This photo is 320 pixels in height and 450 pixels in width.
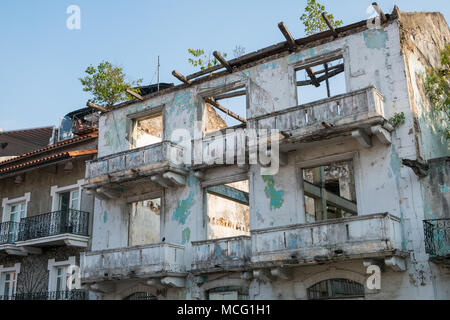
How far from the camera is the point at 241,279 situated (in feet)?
54.2

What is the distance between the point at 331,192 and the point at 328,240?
8.22m

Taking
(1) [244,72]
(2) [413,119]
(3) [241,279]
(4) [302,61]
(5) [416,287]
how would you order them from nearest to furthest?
(5) [416,287] → (2) [413,119] → (3) [241,279] → (4) [302,61] → (1) [244,72]

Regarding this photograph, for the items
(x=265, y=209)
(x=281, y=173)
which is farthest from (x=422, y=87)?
(x=265, y=209)

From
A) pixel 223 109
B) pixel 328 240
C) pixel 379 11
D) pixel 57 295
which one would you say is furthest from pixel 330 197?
pixel 57 295

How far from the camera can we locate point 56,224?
21.2 meters

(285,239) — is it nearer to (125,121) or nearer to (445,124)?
(445,124)

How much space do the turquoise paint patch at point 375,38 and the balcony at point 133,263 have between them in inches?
341

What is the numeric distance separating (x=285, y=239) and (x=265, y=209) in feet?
6.33

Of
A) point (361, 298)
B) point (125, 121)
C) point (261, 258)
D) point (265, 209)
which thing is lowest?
point (361, 298)

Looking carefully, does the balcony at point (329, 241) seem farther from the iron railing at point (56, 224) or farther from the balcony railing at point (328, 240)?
the iron railing at point (56, 224)

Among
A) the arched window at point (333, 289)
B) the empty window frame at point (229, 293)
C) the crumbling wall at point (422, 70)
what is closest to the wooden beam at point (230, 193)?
the empty window frame at point (229, 293)

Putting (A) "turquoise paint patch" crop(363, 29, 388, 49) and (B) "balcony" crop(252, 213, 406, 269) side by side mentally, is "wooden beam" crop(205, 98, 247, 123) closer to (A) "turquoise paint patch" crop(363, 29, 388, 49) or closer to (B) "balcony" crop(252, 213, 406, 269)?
(A) "turquoise paint patch" crop(363, 29, 388, 49)

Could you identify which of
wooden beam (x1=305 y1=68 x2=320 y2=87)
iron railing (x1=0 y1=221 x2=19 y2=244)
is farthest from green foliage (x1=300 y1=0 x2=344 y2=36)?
iron railing (x1=0 y1=221 x2=19 y2=244)

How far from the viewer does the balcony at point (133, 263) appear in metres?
17.2
